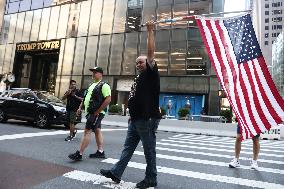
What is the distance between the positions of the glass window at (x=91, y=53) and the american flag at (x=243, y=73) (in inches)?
1119

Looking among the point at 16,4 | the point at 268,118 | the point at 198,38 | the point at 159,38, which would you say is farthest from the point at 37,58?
the point at 268,118

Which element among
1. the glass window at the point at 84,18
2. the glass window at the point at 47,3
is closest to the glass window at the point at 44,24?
the glass window at the point at 47,3

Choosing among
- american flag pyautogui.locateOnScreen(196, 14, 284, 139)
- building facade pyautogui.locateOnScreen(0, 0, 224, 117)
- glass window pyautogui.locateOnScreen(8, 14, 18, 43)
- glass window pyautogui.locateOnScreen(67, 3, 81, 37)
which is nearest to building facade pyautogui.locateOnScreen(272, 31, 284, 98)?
building facade pyautogui.locateOnScreen(0, 0, 224, 117)

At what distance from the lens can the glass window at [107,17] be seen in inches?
1299

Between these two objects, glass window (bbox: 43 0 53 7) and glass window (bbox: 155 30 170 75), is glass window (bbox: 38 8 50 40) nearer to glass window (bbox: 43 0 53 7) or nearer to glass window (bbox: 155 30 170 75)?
glass window (bbox: 43 0 53 7)

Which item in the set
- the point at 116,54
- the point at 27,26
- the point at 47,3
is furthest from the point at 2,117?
the point at 27,26

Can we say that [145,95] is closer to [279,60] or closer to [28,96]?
[28,96]

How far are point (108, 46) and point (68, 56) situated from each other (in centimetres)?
569

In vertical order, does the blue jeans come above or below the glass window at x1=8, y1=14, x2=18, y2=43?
below

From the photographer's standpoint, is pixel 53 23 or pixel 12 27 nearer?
pixel 53 23

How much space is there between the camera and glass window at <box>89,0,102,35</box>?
3391cm

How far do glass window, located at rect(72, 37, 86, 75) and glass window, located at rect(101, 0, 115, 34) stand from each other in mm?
2946

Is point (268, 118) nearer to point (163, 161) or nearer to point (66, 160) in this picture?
point (163, 161)

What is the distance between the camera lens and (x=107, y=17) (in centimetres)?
3338
